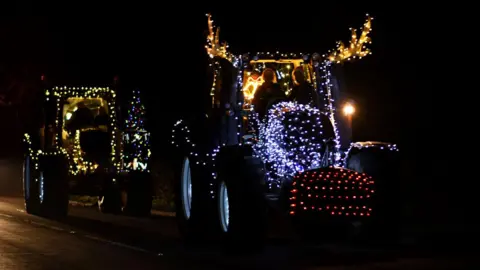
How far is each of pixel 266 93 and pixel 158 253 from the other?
10.4 feet

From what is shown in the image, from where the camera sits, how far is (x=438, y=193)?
24.1 meters

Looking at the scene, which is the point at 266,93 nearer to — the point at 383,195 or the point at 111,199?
the point at 383,195

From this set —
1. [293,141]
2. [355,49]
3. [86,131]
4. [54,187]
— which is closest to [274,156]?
[293,141]

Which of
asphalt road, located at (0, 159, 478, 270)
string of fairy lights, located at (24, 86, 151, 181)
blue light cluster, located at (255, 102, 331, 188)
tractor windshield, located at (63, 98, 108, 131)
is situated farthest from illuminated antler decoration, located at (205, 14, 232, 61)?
tractor windshield, located at (63, 98, 108, 131)

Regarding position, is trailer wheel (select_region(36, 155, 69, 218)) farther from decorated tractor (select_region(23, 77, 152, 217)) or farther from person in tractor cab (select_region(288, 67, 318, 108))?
person in tractor cab (select_region(288, 67, 318, 108))

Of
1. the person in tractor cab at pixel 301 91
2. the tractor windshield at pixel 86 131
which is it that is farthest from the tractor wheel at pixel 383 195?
the tractor windshield at pixel 86 131

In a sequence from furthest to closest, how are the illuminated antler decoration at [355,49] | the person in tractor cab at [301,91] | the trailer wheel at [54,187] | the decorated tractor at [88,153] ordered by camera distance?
the decorated tractor at [88,153] → the trailer wheel at [54,187] → the person in tractor cab at [301,91] → the illuminated antler decoration at [355,49]

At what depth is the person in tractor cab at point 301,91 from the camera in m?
16.7

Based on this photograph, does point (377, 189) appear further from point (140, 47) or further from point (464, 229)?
point (140, 47)

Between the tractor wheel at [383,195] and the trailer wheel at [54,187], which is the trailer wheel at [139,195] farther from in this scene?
the tractor wheel at [383,195]

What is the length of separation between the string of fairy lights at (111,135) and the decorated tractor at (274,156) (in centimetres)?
628

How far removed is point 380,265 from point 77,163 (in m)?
13.1

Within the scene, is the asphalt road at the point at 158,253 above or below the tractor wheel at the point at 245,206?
below

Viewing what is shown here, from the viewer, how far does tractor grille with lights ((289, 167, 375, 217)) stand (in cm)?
1473
